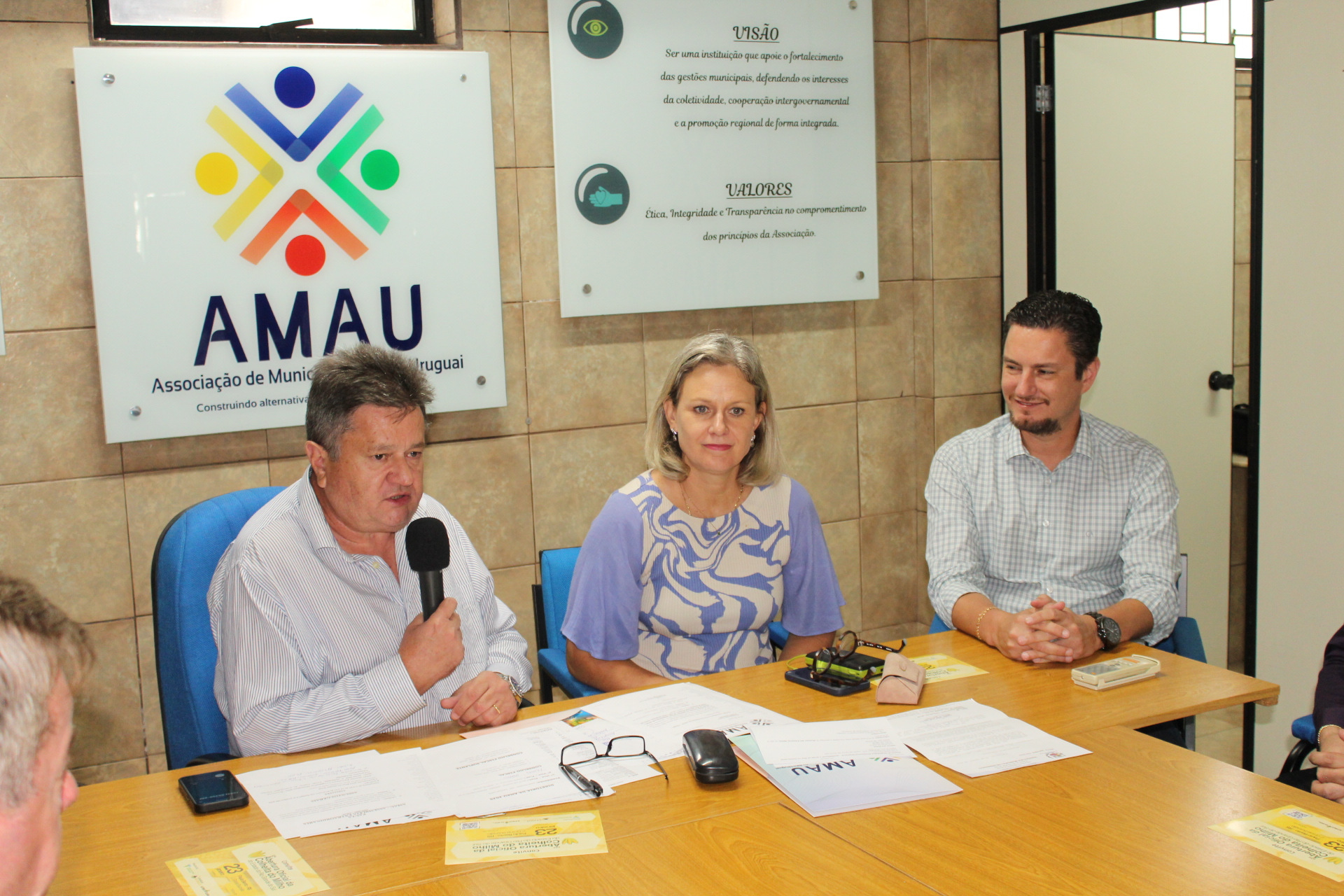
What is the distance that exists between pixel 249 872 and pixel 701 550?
4.51 feet

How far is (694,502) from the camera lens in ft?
9.14

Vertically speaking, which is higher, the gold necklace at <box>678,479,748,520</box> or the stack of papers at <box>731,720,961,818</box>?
the gold necklace at <box>678,479,748,520</box>

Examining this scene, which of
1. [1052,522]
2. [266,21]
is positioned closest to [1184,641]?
[1052,522]

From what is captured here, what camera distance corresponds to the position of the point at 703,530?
9.03 feet

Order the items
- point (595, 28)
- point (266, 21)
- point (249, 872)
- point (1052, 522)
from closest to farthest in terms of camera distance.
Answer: point (249, 872), point (1052, 522), point (266, 21), point (595, 28)

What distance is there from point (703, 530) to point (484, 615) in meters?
0.54

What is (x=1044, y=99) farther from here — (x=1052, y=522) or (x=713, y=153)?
(x=1052, y=522)

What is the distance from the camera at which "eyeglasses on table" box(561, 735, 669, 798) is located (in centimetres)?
189

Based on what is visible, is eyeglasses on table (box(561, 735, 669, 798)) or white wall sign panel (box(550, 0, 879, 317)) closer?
eyeglasses on table (box(561, 735, 669, 798))

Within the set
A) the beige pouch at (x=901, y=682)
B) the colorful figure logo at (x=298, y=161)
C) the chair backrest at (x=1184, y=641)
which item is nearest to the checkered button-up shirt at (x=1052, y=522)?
the chair backrest at (x=1184, y=641)

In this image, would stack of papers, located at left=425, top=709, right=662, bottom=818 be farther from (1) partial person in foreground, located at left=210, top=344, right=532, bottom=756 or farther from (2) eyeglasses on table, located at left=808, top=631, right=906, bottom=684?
(2) eyeglasses on table, located at left=808, top=631, right=906, bottom=684

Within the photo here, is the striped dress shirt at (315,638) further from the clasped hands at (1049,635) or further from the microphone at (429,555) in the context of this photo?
the clasped hands at (1049,635)

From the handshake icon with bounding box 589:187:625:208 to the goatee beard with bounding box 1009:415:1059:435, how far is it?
1507 mm

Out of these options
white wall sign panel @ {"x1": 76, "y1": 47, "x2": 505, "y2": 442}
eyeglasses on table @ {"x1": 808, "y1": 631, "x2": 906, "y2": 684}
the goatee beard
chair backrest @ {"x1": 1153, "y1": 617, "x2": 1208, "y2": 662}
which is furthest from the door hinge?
eyeglasses on table @ {"x1": 808, "y1": 631, "x2": 906, "y2": 684}
